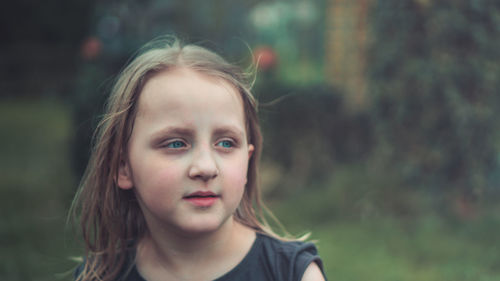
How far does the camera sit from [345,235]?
168 inches

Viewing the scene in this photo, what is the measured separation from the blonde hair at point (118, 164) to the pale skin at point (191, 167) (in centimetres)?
5

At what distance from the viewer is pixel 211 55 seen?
185 centimetres

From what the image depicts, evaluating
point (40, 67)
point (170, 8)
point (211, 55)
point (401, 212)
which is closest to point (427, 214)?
point (401, 212)

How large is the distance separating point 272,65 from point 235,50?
2.97m

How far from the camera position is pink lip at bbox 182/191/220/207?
155cm

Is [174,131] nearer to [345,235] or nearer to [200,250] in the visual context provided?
[200,250]

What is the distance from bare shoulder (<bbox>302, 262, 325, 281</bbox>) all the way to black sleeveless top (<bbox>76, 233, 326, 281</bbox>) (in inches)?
0.6

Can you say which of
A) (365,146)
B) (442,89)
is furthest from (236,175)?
(365,146)

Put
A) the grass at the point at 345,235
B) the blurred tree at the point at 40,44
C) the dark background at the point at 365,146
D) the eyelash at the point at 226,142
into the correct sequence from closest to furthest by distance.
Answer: the eyelash at the point at 226,142, the grass at the point at 345,235, the dark background at the point at 365,146, the blurred tree at the point at 40,44

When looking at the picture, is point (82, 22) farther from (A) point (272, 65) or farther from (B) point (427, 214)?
(B) point (427, 214)

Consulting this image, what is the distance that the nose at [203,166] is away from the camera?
1.53 meters

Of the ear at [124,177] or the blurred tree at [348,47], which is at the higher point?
the blurred tree at [348,47]

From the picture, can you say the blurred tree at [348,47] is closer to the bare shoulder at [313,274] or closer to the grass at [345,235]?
the grass at [345,235]

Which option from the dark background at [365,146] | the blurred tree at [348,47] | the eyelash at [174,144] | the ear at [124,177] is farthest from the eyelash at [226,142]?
the blurred tree at [348,47]
